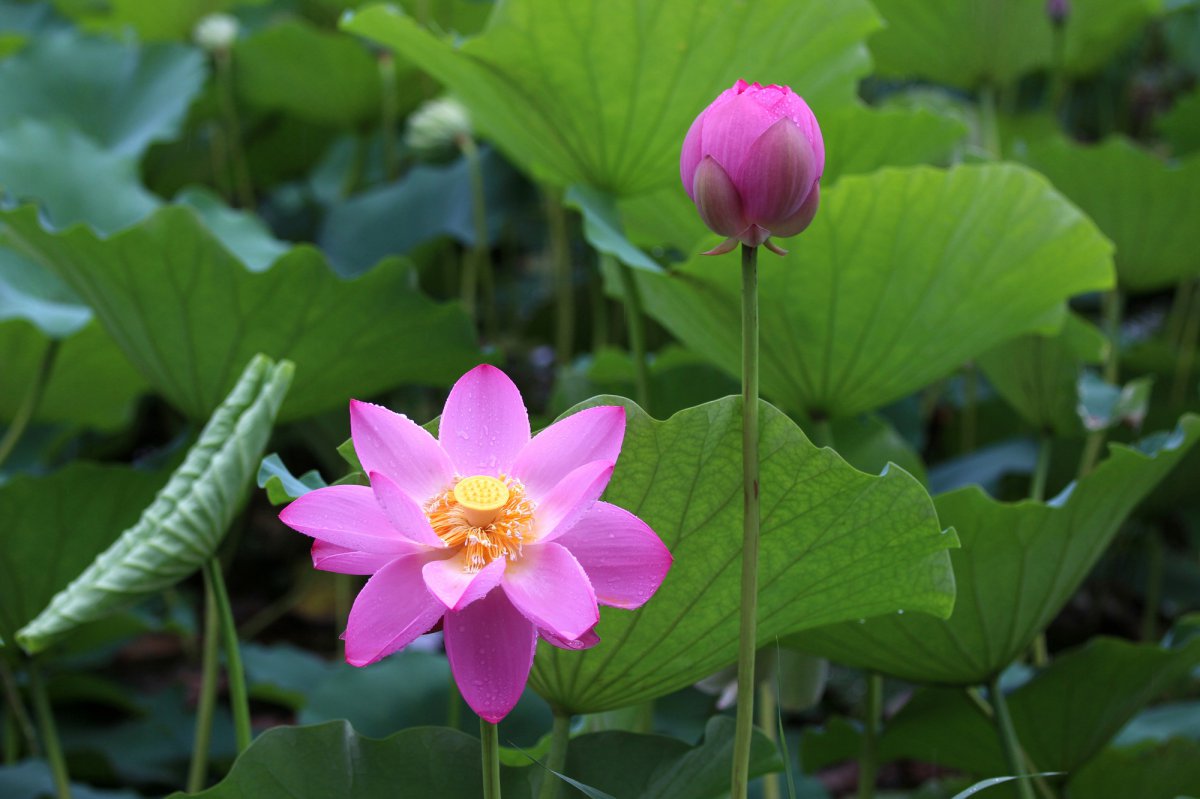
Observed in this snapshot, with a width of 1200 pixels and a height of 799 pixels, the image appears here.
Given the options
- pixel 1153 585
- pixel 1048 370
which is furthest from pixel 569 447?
pixel 1153 585

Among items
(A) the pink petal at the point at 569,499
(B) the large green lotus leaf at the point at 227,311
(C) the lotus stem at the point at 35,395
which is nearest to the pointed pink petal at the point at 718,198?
(A) the pink petal at the point at 569,499

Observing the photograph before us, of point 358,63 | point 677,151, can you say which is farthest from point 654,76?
point 358,63

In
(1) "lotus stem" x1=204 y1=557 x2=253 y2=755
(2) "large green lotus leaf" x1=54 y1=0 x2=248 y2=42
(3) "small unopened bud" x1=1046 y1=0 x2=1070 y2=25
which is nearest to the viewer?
(1) "lotus stem" x1=204 y1=557 x2=253 y2=755

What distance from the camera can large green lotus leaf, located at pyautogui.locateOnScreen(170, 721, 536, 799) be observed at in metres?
0.58

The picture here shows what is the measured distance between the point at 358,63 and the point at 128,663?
800 mm

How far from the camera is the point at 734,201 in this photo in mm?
457

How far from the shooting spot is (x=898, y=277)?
87 cm

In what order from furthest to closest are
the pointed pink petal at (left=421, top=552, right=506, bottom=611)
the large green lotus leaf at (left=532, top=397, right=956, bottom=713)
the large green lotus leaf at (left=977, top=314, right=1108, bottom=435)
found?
1. the large green lotus leaf at (left=977, top=314, right=1108, bottom=435)
2. the large green lotus leaf at (left=532, top=397, right=956, bottom=713)
3. the pointed pink petal at (left=421, top=552, right=506, bottom=611)

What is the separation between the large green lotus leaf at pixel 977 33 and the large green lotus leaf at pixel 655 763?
1.08m

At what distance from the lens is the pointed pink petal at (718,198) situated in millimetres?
455

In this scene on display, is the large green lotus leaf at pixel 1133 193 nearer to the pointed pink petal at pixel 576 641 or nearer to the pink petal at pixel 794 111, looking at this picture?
the pink petal at pixel 794 111

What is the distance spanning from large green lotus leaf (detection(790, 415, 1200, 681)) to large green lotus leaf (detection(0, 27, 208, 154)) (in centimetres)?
119

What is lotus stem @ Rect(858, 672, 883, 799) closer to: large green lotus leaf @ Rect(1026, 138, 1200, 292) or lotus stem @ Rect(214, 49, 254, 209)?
large green lotus leaf @ Rect(1026, 138, 1200, 292)

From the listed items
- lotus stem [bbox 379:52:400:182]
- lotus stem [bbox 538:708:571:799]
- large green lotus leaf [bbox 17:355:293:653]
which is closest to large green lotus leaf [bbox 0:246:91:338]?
large green lotus leaf [bbox 17:355:293:653]
